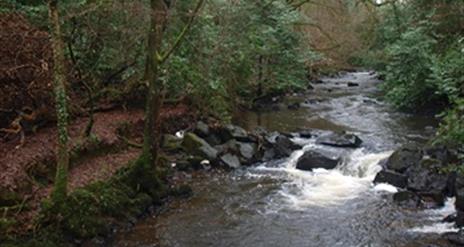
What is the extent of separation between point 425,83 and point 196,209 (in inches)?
536

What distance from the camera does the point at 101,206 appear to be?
401 inches

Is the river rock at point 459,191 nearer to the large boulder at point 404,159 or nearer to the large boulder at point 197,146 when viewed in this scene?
the large boulder at point 404,159

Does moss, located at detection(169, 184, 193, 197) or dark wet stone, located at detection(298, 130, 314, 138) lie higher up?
dark wet stone, located at detection(298, 130, 314, 138)

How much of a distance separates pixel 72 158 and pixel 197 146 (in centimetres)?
442

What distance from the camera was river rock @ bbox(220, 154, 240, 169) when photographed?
14.9 metres

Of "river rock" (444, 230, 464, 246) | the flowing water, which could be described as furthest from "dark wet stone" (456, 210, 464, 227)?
"river rock" (444, 230, 464, 246)

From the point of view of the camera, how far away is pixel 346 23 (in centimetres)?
3619

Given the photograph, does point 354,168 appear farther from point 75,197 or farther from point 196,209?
point 75,197

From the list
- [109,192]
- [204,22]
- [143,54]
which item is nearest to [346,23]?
[204,22]

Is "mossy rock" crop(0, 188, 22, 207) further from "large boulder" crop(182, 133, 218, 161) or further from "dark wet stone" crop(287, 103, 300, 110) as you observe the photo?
"dark wet stone" crop(287, 103, 300, 110)

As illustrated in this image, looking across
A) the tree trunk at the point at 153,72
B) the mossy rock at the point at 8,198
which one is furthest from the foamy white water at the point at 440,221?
the mossy rock at the point at 8,198

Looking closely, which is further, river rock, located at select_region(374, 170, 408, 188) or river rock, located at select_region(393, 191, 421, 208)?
river rock, located at select_region(374, 170, 408, 188)

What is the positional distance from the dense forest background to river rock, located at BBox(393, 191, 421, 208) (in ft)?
5.67

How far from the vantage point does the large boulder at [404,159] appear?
45.1ft
